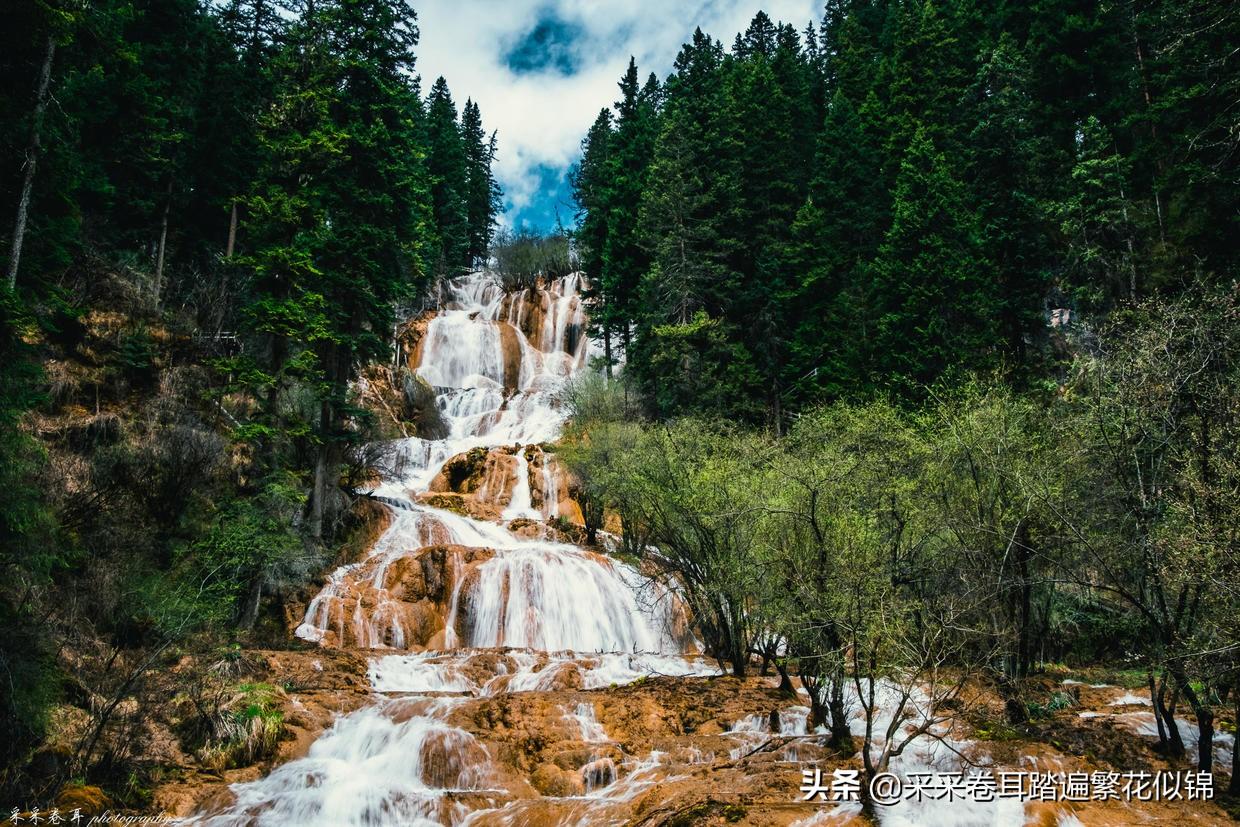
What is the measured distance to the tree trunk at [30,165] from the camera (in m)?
10.2

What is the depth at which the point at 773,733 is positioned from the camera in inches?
482

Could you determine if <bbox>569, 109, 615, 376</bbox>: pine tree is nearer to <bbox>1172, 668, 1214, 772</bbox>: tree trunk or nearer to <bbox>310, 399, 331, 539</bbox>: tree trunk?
<bbox>310, 399, 331, 539</bbox>: tree trunk

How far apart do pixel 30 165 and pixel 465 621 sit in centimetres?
1533

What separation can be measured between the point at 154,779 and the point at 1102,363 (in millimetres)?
15496

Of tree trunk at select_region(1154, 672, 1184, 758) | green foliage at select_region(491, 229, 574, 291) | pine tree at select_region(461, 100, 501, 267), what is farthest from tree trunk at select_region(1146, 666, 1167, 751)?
pine tree at select_region(461, 100, 501, 267)

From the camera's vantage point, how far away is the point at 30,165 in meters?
10.4

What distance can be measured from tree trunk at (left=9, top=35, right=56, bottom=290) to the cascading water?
861 centimetres

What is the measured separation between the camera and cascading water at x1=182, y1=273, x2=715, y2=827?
10820 mm

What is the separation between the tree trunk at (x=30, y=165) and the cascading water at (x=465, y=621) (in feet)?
28.3

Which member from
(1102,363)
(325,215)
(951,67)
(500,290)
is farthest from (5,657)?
(500,290)

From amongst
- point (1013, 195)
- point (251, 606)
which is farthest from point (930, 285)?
point (251, 606)

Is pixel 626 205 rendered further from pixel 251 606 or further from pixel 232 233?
pixel 251 606

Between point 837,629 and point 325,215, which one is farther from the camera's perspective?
point 325,215

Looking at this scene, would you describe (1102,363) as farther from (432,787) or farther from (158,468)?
(158,468)
